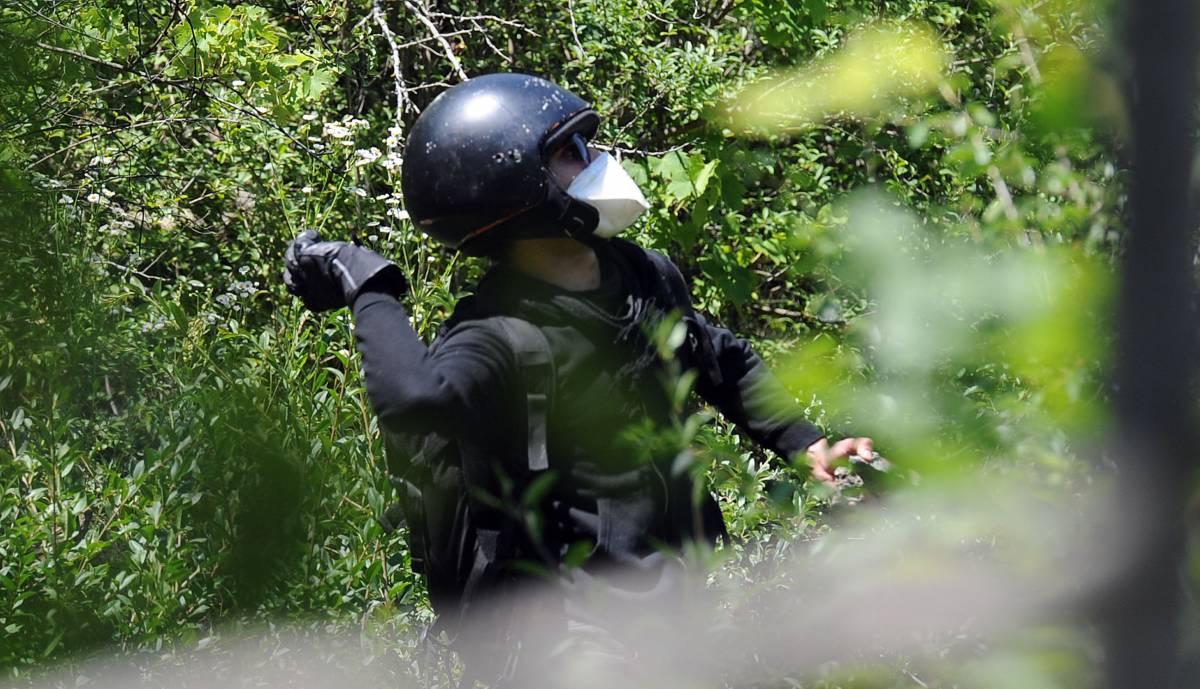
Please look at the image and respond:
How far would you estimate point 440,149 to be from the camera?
7.75ft

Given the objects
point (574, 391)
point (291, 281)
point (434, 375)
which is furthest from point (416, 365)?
point (291, 281)

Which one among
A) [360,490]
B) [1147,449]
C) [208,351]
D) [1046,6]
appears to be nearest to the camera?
[1147,449]

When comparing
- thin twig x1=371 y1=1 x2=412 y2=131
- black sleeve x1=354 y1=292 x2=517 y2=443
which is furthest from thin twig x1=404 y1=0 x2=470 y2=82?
black sleeve x1=354 y1=292 x2=517 y2=443

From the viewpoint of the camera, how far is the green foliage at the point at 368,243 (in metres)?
0.84

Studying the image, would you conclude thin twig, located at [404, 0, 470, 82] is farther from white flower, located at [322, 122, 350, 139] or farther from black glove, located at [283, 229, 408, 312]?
black glove, located at [283, 229, 408, 312]

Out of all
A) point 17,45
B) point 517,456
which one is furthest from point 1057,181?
point 17,45

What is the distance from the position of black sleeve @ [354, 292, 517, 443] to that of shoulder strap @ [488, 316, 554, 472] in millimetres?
22

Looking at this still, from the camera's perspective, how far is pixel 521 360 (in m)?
2.24

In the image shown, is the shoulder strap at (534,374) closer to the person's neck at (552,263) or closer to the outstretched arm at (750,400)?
the person's neck at (552,263)

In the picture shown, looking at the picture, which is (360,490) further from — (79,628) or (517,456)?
(517,456)

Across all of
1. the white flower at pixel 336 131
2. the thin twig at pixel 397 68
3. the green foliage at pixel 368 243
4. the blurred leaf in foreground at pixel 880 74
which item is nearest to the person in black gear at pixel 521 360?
the green foliage at pixel 368 243

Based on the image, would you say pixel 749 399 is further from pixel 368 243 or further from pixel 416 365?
pixel 368 243

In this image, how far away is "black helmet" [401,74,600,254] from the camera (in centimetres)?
232

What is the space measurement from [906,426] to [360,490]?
2.66 m
